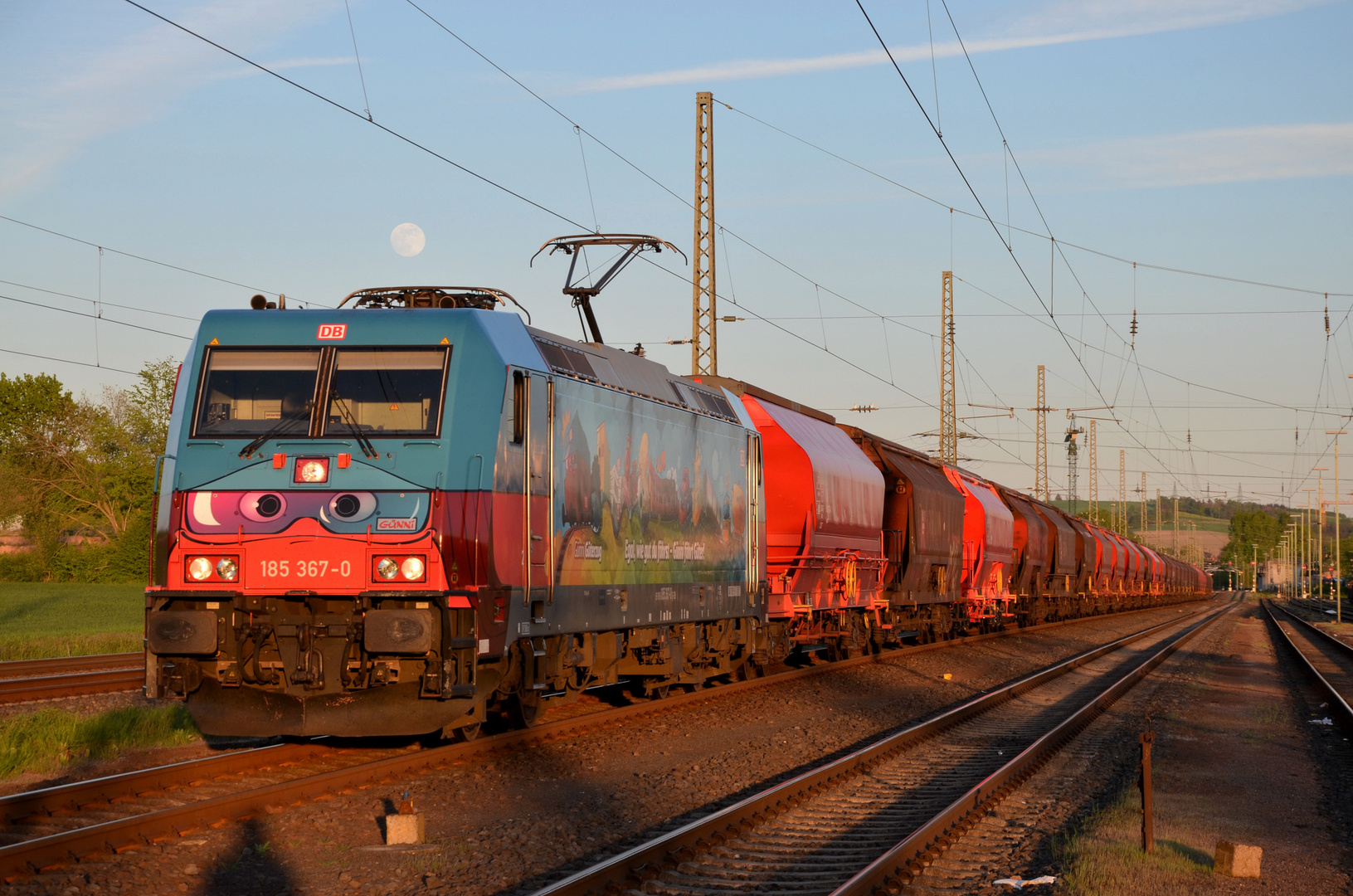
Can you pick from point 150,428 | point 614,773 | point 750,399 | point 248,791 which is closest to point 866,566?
point 750,399

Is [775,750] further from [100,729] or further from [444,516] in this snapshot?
[100,729]

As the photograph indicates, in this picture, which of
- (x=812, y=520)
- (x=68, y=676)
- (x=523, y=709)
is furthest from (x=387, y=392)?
(x=812, y=520)

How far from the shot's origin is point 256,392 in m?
11.1

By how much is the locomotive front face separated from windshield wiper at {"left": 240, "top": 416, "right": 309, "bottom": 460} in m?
0.01

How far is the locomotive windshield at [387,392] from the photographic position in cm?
1079

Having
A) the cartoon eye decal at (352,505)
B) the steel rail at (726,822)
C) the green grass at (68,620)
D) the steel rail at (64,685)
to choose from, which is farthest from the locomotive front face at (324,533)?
the green grass at (68,620)

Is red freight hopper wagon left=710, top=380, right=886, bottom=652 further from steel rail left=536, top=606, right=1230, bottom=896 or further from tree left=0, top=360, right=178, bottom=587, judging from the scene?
tree left=0, top=360, right=178, bottom=587

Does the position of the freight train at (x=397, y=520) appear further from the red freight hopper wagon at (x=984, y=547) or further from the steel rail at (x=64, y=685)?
the red freight hopper wagon at (x=984, y=547)

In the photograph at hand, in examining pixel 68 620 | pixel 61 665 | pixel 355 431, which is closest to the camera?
pixel 355 431

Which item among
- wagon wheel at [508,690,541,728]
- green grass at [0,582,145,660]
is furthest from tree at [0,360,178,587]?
wagon wheel at [508,690,541,728]

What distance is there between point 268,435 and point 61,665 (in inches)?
486

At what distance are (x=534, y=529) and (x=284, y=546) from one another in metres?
2.28

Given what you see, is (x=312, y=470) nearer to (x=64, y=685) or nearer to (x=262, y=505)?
(x=262, y=505)

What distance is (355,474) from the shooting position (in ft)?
34.7
